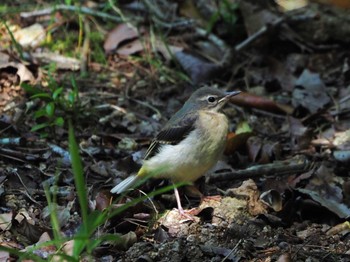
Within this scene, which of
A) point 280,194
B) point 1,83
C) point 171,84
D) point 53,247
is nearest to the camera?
A: point 53,247

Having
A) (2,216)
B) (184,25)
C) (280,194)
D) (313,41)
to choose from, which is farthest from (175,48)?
(2,216)

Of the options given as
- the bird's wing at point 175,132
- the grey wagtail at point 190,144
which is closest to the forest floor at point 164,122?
the grey wagtail at point 190,144

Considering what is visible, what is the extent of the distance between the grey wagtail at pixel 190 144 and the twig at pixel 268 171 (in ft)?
1.31

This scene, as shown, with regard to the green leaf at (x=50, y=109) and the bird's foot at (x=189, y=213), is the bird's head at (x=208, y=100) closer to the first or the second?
the bird's foot at (x=189, y=213)

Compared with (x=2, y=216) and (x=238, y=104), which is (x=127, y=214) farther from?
(x=238, y=104)

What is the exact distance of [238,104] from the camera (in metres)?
8.01

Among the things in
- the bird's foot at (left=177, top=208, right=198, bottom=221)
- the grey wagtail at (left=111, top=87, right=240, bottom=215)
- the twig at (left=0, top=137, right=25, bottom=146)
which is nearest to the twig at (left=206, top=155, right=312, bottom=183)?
the grey wagtail at (left=111, top=87, right=240, bottom=215)

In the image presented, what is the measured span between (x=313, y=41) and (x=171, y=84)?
7.27 feet

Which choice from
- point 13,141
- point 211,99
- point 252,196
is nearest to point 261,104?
point 211,99

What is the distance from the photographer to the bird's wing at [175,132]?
6.08 meters

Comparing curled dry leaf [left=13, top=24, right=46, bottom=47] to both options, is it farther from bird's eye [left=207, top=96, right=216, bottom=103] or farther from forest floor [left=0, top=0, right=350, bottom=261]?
bird's eye [left=207, top=96, right=216, bottom=103]

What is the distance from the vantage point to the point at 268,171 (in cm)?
648

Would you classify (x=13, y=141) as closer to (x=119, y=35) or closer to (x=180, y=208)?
(x=180, y=208)

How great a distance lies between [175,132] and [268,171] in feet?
3.47
